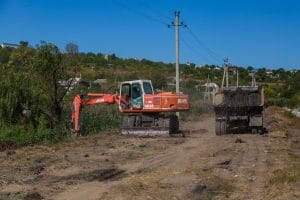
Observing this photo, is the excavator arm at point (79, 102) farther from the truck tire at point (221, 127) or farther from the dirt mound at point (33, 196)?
the dirt mound at point (33, 196)

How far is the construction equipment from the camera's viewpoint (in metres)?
27.4

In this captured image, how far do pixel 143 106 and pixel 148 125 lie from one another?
3.50ft

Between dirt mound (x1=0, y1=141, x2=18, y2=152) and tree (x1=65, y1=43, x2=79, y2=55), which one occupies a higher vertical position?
tree (x1=65, y1=43, x2=79, y2=55)

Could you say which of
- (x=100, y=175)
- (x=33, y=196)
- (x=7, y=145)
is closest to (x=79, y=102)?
(x=7, y=145)

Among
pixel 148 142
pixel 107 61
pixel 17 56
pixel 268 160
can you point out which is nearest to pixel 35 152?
pixel 148 142

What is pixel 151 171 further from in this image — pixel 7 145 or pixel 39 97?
pixel 39 97

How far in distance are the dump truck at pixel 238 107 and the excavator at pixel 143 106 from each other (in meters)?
2.16

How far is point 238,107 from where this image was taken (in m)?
27.4

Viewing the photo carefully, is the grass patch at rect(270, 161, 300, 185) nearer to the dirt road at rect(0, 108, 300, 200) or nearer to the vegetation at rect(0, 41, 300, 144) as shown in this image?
the dirt road at rect(0, 108, 300, 200)

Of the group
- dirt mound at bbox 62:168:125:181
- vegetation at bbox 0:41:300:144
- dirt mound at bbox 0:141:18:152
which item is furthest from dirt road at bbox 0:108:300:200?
vegetation at bbox 0:41:300:144

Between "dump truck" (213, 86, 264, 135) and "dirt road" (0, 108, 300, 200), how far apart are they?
506 cm

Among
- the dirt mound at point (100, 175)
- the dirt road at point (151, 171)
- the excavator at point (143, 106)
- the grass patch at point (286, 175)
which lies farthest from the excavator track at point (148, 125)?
the dirt mound at point (100, 175)

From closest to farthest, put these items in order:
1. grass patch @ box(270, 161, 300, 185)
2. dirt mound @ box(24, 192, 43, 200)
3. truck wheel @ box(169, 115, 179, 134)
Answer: dirt mound @ box(24, 192, 43, 200)
grass patch @ box(270, 161, 300, 185)
truck wheel @ box(169, 115, 179, 134)

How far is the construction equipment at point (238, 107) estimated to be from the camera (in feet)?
89.9
